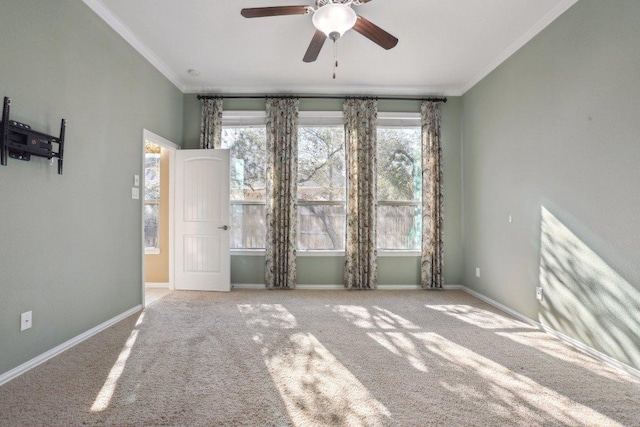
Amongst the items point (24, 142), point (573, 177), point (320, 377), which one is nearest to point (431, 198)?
point (573, 177)

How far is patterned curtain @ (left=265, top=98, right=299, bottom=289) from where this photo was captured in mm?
4344

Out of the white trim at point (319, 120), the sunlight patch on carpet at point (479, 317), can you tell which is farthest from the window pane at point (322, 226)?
the sunlight patch on carpet at point (479, 317)

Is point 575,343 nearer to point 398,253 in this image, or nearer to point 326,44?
point 398,253

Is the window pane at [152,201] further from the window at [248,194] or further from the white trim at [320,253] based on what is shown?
the white trim at [320,253]

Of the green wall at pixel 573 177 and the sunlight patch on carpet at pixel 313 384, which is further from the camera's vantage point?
the green wall at pixel 573 177

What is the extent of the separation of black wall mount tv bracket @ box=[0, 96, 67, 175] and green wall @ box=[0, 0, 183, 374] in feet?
0.23

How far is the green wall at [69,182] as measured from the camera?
6.64 feet

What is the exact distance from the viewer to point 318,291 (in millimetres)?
4301

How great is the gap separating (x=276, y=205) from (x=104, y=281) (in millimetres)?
2238

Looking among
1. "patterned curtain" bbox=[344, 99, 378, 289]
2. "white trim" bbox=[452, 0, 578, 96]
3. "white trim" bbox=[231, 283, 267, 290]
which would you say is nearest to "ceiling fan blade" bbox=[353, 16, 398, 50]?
"white trim" bbox=[452, 0, 578, 96]

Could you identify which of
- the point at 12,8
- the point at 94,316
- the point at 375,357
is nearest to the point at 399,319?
the point at 375,357

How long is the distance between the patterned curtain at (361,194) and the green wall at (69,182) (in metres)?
2.73

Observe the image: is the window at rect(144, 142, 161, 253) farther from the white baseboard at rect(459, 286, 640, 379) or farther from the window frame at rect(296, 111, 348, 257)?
the white baseboard at rect(459, 286, 640, 379)

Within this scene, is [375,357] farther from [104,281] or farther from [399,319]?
[104,281]
